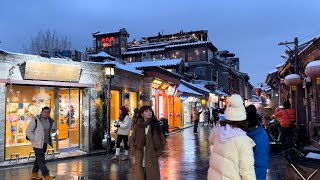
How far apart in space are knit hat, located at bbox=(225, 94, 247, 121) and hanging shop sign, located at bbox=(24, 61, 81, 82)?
9018mm

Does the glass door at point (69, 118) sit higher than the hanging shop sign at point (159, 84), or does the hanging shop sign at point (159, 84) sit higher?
the hanging shop sign at point (159, 84)

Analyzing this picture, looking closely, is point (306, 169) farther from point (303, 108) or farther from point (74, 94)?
point (303, 108)

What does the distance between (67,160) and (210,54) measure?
38.3 m

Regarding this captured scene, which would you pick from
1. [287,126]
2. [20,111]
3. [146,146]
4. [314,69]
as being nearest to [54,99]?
[20,111]

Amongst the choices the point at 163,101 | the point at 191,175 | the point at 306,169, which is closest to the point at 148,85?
the point at 163,101

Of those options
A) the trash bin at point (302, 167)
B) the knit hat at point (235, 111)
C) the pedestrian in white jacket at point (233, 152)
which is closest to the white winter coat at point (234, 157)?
the pedestrian in white jacket at point (233, 152)

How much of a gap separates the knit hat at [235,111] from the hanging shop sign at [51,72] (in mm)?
9018

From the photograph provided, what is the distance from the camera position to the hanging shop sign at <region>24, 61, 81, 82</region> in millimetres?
11266

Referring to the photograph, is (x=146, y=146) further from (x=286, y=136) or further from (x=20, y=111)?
(x=286, y=136)

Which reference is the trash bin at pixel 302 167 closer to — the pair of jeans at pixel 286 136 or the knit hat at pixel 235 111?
the knit hat at pixel 235 111

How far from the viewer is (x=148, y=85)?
61.5ft

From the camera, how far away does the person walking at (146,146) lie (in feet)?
20.2

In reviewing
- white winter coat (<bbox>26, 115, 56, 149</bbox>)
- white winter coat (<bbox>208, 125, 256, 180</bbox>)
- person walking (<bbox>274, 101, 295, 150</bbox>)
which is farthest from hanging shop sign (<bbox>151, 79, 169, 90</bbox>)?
white winter coat (<bbox>208, 125, 256, 180</bbox>)

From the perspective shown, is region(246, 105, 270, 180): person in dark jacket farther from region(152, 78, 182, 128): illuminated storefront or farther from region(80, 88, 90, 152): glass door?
region(152, 78, 182, 128): illuminated storefront
